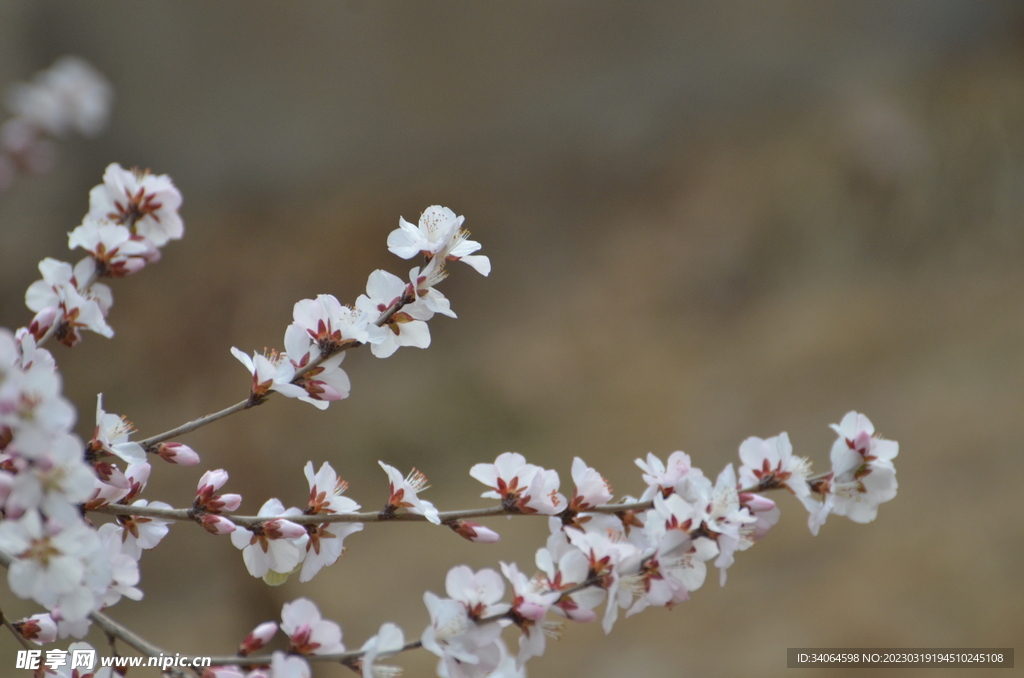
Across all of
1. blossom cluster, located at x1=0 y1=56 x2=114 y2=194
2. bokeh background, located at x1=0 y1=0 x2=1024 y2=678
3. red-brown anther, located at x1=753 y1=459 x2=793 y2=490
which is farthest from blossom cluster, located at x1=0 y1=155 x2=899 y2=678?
bokeh background, located at x1=0 y1=0 x2=1024 y2=678

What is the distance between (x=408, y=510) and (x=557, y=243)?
2128 millimetres

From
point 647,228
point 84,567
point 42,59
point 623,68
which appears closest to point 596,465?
point 647,228

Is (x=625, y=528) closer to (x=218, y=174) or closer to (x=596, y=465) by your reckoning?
(x=596, y=465)

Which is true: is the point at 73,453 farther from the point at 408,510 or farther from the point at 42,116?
the point at 42,116

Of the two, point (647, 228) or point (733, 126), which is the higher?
point (733, 126)

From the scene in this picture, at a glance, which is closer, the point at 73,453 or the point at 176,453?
the point at 73,453

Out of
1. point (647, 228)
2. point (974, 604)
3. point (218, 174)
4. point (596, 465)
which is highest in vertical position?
point (218, 174)

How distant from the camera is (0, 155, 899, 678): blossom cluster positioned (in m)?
0.47

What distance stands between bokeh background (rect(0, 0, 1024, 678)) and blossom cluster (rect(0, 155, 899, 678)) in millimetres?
1389

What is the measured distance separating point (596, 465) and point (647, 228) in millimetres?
877

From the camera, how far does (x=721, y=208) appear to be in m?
2.50

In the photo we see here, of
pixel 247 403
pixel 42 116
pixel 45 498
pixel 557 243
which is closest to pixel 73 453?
pixel 45 498

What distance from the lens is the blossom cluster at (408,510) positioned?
18.5 inches

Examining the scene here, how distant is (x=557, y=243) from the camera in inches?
102
